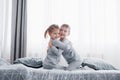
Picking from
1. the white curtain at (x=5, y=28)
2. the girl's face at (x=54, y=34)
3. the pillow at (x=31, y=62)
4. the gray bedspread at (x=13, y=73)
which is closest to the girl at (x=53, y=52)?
the girl's face at (x=54, y=34)

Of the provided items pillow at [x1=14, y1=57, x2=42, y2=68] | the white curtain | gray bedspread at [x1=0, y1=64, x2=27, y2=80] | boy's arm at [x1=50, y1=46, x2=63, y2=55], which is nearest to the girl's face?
boy's arm at [x1=50, y1=46, x2=63, y2=55]

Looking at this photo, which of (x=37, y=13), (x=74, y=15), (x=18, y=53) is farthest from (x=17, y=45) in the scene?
(x=74, y=15)

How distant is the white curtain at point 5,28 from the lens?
3.68 m

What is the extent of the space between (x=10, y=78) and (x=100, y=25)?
2.13 m

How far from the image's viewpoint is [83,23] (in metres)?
3.64

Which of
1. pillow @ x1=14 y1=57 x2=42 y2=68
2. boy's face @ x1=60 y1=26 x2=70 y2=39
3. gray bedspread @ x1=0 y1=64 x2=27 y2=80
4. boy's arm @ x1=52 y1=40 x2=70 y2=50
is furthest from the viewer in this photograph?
pillow @ x1=14 y1=57 x2=42 y2=68

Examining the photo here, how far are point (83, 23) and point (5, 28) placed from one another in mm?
1286

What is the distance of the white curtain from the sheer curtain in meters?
0.34

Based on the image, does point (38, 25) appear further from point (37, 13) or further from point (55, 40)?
point (55, 40)

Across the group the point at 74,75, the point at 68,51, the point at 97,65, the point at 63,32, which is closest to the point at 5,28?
the point at 63,32

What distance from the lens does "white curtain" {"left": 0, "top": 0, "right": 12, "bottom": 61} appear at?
12.1ft

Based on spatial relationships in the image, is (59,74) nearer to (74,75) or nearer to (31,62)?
(74,75)

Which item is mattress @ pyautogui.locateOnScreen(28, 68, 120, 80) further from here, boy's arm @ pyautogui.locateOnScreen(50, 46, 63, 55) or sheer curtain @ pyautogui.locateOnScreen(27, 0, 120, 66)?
sheer curtain @ pyautogui.locateOnScreen(27, 0, 120, 66)

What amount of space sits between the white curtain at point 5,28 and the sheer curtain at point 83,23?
1.11 ft
